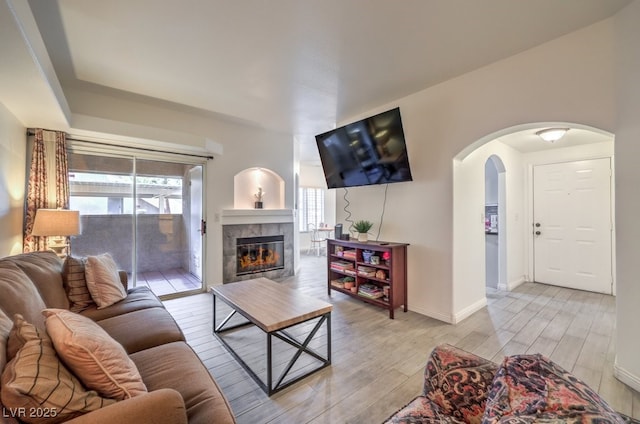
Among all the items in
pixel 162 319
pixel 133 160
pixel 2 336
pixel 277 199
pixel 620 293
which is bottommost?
pixel 162 319

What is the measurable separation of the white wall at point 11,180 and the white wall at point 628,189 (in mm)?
5029

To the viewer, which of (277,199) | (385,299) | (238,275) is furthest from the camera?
(277,199)

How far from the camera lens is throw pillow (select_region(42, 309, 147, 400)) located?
959mm

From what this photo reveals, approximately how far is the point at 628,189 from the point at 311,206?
6983 millimetres

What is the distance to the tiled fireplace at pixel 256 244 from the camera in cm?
444

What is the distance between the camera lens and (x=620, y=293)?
6.44 feet

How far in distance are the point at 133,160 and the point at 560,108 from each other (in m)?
4.91

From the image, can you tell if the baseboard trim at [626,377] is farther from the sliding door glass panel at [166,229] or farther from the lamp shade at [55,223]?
the lamp shade at [55,223]

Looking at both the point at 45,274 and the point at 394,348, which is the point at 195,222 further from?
the point at 394,348

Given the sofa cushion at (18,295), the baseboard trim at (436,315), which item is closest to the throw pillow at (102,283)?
the sofa cushion at (18,295)

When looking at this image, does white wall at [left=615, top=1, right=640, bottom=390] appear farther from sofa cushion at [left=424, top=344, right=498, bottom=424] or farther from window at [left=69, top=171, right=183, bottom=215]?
window at [left=69, top=171, right=183, bottom=215]

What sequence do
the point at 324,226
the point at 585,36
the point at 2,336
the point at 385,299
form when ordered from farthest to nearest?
the point at 324,226, the point at 385,299, the point at 585,36, the point at 2,336

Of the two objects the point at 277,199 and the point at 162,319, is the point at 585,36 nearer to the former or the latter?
the point at 162,319

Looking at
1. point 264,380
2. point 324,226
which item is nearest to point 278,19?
point 264,380
